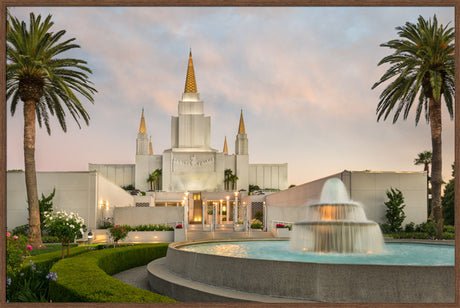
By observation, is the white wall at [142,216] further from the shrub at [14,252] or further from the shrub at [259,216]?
the shrub at [14,252]

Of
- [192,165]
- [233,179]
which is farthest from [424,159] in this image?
[192,165]

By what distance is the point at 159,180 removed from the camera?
78.5 metres

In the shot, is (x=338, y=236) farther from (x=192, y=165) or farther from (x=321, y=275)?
(x=192, y=165)

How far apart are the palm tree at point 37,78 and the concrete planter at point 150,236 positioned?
6788mm

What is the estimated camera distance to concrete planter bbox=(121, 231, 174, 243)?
89.8 feet

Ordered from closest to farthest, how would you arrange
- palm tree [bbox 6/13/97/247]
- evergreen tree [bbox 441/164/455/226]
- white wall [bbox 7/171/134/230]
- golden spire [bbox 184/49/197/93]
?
palm tree [bbox 6/13/97/247] → white wall [bbox 7/171/134/230] → evergreen tree [bbox 441/164/455/226] → golden spire [bbox 184/49/197/93]

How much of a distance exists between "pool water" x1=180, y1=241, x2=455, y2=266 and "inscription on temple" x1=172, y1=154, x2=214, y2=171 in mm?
61297

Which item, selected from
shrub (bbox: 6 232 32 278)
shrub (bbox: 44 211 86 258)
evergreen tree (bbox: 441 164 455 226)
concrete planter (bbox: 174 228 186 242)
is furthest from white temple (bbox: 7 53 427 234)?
shrub (bbox: 6 232 32 278)

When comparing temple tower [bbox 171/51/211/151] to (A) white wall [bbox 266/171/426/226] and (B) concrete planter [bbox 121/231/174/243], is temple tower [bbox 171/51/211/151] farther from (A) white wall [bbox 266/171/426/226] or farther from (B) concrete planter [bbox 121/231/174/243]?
(A) white wall [bbox 266/171/426/226]

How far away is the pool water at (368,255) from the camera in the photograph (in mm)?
10044

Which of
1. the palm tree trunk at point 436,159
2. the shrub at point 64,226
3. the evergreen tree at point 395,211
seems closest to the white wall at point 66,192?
the shrub at point 64,226

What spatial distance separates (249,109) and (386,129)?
6281 centimetres

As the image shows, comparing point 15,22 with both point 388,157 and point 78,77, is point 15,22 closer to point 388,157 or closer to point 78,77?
point 78,77

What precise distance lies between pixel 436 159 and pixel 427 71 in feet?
15.8
